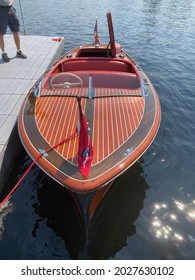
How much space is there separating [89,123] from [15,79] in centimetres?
460

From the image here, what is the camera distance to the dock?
6242mm

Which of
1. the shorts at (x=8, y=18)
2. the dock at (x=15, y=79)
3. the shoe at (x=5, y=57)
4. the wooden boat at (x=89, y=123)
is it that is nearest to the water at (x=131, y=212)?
the dock at (x=15, y=79)

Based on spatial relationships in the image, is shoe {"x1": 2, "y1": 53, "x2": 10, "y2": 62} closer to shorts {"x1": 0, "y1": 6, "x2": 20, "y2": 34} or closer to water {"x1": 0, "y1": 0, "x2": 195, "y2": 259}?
shorts {"x1": 0, "y1": 6, "x2": 20, "y2": 34}

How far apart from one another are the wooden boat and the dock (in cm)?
71

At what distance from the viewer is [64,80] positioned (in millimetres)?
7031

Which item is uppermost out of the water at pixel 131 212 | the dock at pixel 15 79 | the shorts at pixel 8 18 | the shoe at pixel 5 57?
the shorts at pixel 8 18

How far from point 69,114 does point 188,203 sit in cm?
329

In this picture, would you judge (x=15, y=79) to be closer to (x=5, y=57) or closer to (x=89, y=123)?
(x=5, y=57)

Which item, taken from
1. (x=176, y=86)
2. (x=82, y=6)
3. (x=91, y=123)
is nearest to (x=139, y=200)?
(x=91, y=123)

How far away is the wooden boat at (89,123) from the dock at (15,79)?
0.71 metres

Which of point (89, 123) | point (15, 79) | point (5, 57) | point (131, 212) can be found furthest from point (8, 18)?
point (131, 212)

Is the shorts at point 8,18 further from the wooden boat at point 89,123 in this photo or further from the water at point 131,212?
the water at point 131,212

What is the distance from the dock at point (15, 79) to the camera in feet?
20.5

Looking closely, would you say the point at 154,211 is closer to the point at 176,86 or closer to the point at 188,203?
the point at 188,203
